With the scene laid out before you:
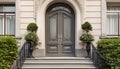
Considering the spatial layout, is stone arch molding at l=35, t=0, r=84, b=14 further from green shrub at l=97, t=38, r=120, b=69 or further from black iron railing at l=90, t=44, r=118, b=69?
green shrub at l=97, t=38, r=120, b=69

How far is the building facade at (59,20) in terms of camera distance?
17969 mm

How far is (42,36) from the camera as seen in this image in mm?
18016

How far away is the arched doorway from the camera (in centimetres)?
1844

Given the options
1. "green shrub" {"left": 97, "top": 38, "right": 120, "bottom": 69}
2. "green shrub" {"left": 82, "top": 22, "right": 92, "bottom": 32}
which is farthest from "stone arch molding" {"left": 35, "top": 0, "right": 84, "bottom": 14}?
"green shrub" {"left": 97, "top": 38, "right": 120, "bottom": 69}

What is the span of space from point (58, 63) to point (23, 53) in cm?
166

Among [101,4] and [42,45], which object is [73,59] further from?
[101,4]

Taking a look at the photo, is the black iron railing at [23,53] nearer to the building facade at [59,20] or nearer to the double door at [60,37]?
the building facade at [59,20]

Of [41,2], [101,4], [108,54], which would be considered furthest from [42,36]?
[108,54]

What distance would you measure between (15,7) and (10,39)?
4185 millimetres

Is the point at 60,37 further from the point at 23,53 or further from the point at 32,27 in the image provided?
the point at 23,53

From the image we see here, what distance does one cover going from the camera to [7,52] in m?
14.0

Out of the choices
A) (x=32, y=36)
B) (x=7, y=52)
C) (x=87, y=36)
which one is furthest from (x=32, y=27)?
(x=7, y=52)

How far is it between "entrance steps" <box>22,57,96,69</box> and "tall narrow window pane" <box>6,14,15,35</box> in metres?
2.48

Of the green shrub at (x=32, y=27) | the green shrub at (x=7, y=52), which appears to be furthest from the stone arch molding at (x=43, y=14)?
the green shrub at (x=7, y=52)
